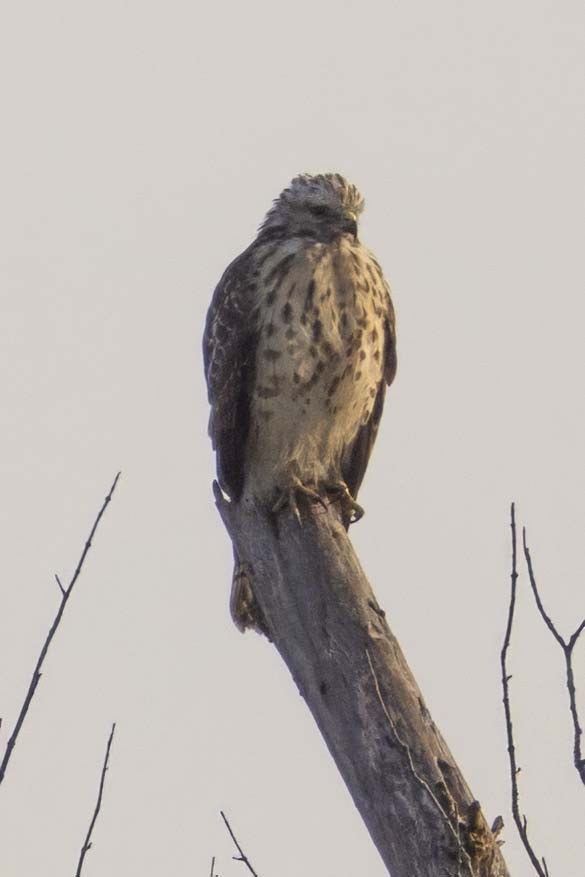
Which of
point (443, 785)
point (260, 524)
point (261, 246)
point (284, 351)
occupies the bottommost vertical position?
point (443, 785)

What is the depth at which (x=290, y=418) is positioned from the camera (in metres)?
6.62

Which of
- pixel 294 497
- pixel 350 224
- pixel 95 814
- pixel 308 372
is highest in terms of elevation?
pixel 350 224

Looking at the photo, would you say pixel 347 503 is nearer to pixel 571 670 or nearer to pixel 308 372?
pixel 308 372

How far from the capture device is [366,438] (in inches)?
276

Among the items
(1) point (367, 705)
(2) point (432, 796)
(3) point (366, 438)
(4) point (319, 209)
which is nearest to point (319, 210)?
(4) point (319, 209)

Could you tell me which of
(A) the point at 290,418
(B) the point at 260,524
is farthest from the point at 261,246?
(B) the point at 260,524

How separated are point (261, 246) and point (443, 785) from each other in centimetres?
332

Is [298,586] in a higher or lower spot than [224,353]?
lower

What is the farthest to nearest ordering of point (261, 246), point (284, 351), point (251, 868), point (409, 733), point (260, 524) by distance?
point (261, 246), point (284, 351), point (260, 524), point (409, 733), point (251, 868)

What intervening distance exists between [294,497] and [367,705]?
154 centimetres

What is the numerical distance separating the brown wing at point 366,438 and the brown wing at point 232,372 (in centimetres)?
57

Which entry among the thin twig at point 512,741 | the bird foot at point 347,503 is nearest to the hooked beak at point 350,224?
the bird foot at point 347,503

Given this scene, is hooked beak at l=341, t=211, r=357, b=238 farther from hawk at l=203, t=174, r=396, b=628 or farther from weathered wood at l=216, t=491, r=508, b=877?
weathered wood at l=216, t=491, r=508, b=877

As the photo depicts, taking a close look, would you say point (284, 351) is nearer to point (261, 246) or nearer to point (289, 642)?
point (261, 246)
